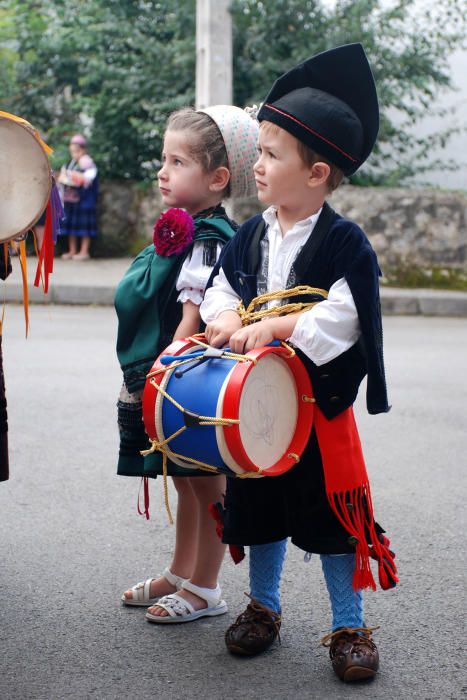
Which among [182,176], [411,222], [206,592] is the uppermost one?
[182,176]

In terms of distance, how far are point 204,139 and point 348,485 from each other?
3.45ft

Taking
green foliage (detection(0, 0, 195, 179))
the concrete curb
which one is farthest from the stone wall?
green foliage (detection(0, 0, 195, 179))

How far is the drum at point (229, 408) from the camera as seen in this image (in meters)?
2.40

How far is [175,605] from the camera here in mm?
3023

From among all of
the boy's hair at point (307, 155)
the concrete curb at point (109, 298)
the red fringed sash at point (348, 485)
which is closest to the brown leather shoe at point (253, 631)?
the red fringed sash at point (348, 485)

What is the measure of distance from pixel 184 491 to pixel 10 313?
7022 millimetres

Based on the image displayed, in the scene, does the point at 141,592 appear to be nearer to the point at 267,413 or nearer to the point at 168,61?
the point at 267,413

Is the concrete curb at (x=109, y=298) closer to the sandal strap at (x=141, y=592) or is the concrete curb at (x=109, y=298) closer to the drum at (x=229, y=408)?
the sandal strap at (x=141, y=592)

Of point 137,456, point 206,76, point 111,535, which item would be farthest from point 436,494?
point 206,76

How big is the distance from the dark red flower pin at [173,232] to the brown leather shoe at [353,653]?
1.08m

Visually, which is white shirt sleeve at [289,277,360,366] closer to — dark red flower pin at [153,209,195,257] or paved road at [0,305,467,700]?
dark red flower pin at [153,209,195,257]

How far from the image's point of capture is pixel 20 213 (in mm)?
2584

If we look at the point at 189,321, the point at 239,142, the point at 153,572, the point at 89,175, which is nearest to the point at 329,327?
the point at 189,321

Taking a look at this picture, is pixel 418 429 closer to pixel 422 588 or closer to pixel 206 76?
pixel 422 588
